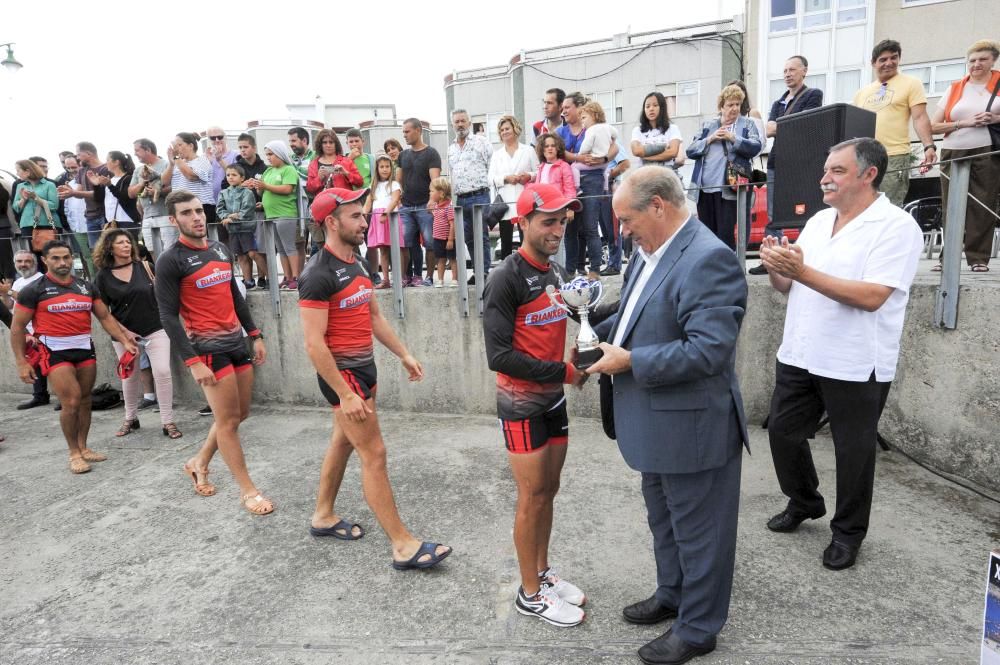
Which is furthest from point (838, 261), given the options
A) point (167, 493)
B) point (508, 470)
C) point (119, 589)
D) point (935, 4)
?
point (935, 4)

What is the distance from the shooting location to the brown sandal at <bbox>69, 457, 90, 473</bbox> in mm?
5059

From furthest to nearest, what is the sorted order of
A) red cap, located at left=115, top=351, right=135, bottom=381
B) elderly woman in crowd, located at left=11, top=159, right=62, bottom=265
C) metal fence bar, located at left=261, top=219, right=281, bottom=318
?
elderly woman in crowd, located at left=11, top=159, right=62, bottom=265 < metal fence bar, located at left=261, top=219, right=281, bottom=318 < red cap, located at left=115, top=351, right=135, bottom=381

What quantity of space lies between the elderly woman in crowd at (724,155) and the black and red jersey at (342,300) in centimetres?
333

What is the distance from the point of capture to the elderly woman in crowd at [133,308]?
5.99 meters

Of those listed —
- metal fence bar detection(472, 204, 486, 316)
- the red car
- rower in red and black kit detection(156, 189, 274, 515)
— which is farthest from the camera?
metal fence bar detection(472, 204, 486, 316)

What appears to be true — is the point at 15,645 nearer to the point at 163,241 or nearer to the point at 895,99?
the point at 163,241

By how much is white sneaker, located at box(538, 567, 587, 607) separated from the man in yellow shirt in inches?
168

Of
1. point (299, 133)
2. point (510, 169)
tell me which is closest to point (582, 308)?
point (510, 169)

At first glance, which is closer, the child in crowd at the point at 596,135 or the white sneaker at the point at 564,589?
the white sneaker at the point at 564,589

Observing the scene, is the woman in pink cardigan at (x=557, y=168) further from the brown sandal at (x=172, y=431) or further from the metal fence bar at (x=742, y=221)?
the brown sandal at (x=172, y=431)

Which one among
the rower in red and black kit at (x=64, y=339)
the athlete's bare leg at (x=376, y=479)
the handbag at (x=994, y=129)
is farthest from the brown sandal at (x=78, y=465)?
the handbag at (x=994, y=129)

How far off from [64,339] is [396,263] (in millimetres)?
3038

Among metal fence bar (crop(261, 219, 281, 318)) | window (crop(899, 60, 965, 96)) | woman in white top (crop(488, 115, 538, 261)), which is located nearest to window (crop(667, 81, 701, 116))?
window (crop(899, 60, 965, 96))

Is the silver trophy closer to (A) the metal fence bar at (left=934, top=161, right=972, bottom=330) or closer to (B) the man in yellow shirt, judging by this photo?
(A) the metal fence bar at (left=934, top=161, right=972, bottom=330)
